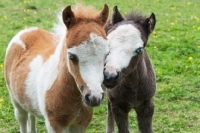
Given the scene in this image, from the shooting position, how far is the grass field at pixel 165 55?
5438mm

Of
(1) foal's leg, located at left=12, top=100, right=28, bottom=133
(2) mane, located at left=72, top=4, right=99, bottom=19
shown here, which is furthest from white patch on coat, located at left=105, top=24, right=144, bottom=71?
(1) foal's leg, located at left=12, top=100, right=28, bottom=133

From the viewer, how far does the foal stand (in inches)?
144

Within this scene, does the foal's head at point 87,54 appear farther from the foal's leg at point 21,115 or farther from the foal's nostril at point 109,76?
the foal's leg at point 21,115

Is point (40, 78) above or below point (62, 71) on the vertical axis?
below

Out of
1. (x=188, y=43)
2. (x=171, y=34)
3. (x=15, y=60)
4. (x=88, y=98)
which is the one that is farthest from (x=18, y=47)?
(x=171, y=34)

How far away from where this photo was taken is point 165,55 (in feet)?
25.3

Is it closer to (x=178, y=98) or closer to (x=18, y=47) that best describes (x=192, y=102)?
(x=178, y=98)

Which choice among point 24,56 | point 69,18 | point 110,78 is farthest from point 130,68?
point 24,56

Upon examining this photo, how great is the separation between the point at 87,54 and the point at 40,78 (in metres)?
1.05

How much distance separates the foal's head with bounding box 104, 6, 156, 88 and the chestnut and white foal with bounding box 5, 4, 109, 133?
0.35 meters

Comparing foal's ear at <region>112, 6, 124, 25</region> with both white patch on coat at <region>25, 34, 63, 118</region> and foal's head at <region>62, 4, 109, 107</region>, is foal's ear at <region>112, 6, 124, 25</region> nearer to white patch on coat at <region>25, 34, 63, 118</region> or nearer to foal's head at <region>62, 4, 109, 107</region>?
white patch on coat at <region>25, 34, 63, 118</region>

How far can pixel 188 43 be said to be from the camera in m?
8.24

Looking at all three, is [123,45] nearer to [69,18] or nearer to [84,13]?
[84,13]

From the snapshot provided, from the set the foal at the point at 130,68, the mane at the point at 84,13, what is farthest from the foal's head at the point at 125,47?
the mane at the point at 84,13
